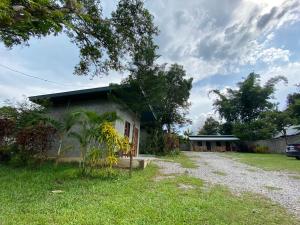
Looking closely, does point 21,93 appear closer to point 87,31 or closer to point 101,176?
point 87,31

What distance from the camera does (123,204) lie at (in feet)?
17.5

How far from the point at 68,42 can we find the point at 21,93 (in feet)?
12.0

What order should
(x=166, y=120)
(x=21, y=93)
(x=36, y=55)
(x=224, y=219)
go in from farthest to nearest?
(x=166, y=120)
(x=36, y=55)
(x=21, y=93)
(x=224, y=219)

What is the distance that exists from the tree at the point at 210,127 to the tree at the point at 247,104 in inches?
246

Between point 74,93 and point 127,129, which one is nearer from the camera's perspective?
point 74,93

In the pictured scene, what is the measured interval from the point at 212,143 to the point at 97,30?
3519 cm

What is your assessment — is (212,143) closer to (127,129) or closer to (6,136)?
(127,129)

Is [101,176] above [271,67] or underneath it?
underneath

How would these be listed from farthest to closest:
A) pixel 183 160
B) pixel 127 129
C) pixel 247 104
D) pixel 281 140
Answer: pixel 247 104
pixel 281 140
pixel 183 160
pixel 127 129

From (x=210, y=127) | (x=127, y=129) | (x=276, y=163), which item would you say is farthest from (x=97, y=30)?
(x=210, y=127)

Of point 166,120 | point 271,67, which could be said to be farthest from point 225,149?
point 271,67

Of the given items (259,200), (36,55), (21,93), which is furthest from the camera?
(36,55)

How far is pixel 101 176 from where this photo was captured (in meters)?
8.27

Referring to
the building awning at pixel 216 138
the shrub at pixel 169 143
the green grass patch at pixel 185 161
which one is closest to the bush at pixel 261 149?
the building awning at pixel 216 138
